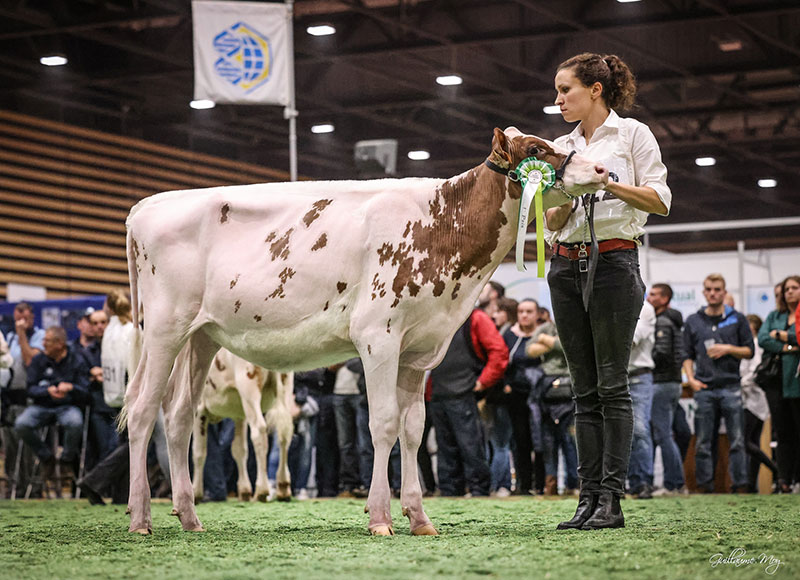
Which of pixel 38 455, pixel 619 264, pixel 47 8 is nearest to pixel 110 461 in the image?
pixel 38 455

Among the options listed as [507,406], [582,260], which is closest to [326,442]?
[507,406]

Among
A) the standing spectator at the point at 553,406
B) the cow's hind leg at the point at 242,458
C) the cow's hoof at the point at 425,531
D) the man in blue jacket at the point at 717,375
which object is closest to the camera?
the cow's hoof at the point at 425,531

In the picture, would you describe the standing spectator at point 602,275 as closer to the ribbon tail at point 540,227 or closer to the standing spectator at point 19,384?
the ribbon tail at point 540,227

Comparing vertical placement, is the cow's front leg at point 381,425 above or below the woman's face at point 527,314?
below

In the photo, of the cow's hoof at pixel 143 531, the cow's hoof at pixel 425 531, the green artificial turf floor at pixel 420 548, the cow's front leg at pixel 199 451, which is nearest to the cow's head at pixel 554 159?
the green artificial turf floor at pixel 420 548

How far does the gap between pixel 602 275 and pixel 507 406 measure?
5926mm

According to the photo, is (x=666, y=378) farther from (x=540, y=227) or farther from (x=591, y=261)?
(x=591, y=261)

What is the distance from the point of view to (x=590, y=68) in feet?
17.0

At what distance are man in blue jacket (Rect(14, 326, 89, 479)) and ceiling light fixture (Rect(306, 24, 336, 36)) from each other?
7.44 meters

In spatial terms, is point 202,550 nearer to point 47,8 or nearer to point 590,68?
point 590,68

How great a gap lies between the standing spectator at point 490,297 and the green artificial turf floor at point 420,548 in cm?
468

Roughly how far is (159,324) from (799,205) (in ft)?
→ 80.7

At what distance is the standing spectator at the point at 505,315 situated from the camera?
456 inches

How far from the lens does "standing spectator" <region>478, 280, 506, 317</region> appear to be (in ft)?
37.4
